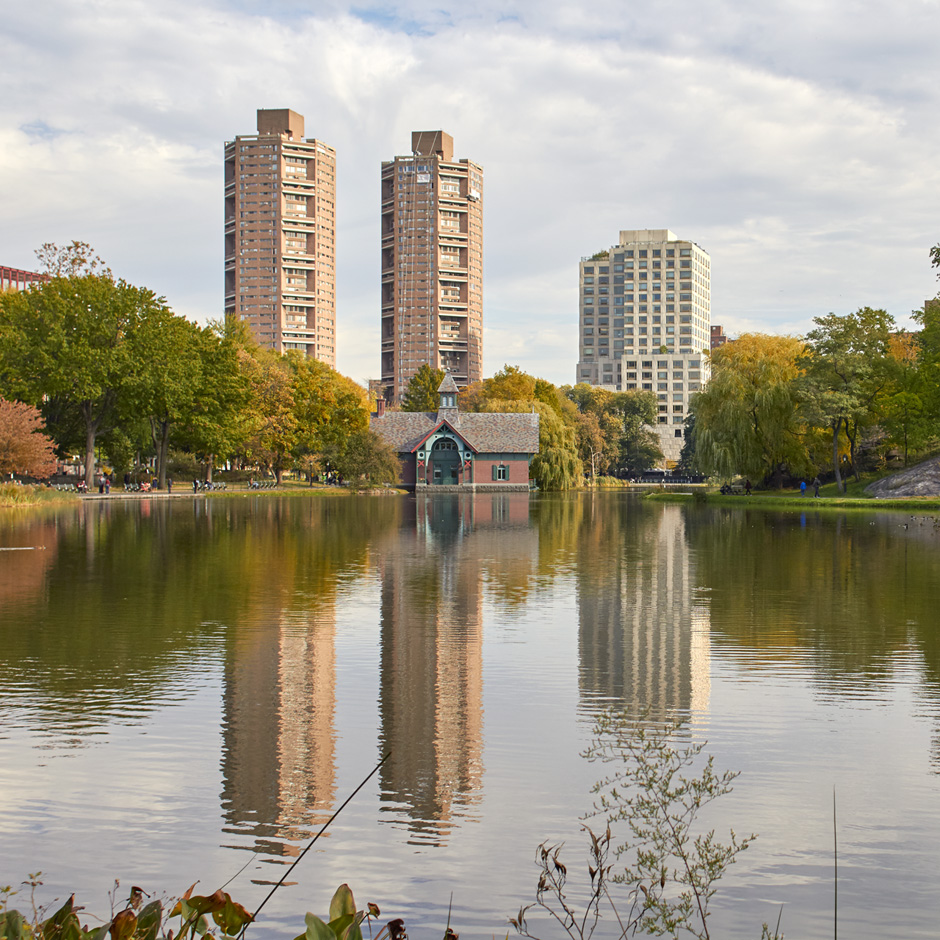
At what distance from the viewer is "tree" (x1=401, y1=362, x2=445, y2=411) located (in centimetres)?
11175

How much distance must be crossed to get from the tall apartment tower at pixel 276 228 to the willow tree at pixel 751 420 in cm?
13067

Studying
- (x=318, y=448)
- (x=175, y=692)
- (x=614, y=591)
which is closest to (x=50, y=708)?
(x=175, y=692)

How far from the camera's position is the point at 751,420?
55.5 metres

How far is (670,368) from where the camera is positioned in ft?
613

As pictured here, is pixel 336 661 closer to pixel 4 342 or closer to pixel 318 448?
pixel 4 342

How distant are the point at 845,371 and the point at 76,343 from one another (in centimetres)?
4428

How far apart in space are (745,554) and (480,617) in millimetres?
11818

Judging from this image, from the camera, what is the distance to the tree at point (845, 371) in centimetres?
5159

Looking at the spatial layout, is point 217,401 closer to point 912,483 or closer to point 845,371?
point 845,371

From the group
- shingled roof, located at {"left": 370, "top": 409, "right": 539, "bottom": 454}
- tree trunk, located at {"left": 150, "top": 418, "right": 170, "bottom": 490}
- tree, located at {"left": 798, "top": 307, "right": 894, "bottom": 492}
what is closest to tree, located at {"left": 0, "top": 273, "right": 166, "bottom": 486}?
tree trunk, located at {"left": 150, "top": 418, "right": 170, "bottom": 490}

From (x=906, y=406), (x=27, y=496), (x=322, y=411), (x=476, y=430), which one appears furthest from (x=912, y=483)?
(x=27, y=496)

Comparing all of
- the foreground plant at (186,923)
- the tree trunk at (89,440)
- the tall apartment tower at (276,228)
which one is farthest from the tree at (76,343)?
the tall apartment tower at (276,228)

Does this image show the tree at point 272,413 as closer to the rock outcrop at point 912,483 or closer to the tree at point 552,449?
the tree at point 552,449

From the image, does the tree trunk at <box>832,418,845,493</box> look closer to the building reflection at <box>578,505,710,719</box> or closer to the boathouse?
the boathouse
